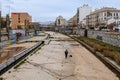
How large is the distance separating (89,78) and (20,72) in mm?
5213

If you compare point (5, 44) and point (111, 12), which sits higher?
point (111, 12)

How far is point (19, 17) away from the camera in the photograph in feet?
554

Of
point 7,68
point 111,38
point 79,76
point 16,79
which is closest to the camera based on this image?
point 16,79

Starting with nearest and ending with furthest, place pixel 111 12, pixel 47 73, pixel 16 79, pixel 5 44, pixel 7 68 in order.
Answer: pixel 16 79 → pixel 47 73 → pixel 7 68 → pixel 5 44 → pixel 111 12

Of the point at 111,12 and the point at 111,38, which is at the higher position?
the point at 111,12

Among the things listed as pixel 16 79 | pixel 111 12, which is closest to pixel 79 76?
pixel 16 79

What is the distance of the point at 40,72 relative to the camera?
21.1 m

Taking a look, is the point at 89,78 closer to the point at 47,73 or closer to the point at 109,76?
the point at 109,76

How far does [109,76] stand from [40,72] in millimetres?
4991

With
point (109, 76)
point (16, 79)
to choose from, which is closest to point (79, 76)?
point (109, 76)

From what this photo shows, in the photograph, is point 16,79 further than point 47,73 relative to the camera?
No

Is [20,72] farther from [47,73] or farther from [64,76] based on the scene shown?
[64,76]

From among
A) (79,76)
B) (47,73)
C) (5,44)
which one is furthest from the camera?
(5,44)

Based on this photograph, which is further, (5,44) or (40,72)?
(5,44)
